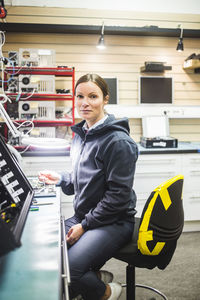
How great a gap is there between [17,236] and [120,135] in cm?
82

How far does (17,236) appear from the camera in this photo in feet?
2.63

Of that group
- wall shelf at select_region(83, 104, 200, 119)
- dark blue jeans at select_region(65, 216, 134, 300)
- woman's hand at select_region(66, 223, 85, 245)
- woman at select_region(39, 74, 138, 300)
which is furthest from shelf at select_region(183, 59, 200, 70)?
woman's hand at select_region(66, 223, 85, 245)

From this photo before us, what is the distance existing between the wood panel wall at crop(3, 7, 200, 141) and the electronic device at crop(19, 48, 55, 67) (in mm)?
537

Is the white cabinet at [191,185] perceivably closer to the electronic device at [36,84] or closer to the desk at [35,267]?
the electronic device at [36,84]

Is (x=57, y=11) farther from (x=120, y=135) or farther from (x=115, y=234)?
(x=115, y=234)

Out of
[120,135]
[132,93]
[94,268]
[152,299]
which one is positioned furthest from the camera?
[132,93]

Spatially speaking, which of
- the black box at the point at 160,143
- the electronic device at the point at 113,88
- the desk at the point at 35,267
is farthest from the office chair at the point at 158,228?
the electronic device at the point at 113,88

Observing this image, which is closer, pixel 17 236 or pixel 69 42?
pixel 17 236

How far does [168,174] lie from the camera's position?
312 centimetres

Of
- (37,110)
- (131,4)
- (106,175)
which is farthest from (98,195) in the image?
(131,4)

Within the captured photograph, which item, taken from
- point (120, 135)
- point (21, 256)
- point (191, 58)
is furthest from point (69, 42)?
point (21, 256)

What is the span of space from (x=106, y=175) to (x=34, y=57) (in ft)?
6.55

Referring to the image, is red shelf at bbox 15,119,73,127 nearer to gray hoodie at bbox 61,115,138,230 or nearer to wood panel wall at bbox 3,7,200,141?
wood panel wall at bbox 3,7,200,141

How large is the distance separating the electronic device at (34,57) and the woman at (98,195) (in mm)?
1592
